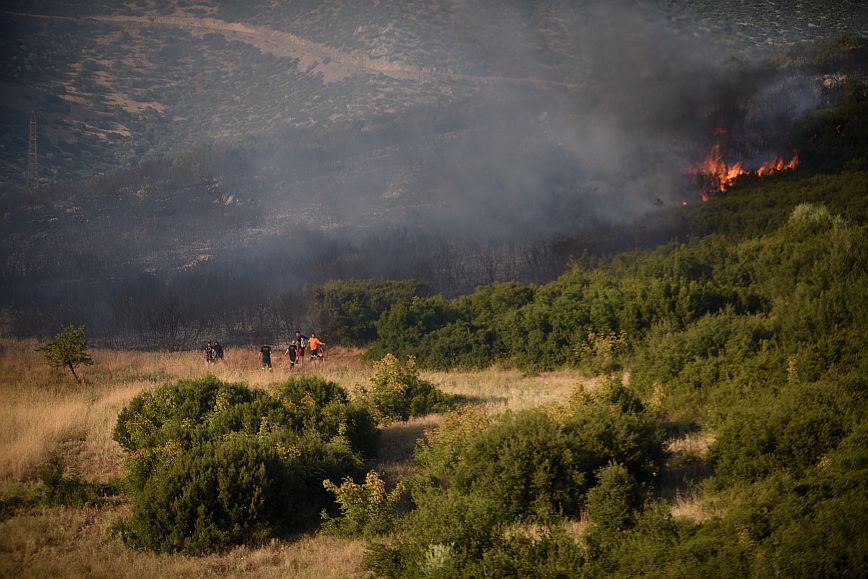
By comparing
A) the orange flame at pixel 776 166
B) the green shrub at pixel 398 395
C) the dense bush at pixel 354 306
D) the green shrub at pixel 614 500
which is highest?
the green shrub at pixel 614 500

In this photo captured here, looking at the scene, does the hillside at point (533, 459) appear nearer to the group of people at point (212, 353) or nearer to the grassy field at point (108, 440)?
the grassy field at point (108, 440)

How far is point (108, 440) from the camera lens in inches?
707

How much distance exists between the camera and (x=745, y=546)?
29.1 feet

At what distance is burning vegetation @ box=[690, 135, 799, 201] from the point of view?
5731 cm

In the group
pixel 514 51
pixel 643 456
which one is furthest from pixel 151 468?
pixel 514 51

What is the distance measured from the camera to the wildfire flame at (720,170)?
57312 mm

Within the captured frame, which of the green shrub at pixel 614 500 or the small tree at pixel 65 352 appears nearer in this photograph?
the green shrub at pixel 614 500

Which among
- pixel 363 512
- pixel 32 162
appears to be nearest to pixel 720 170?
pixel 363 512

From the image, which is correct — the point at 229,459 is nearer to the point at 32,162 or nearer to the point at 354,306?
the point at 354,306

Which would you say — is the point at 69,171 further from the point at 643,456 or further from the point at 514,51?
the point at 643,456

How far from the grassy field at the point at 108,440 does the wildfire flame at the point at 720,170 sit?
36.6 metres

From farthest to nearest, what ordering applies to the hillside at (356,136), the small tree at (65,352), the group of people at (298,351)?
the hillside at (356,136) < the group of people at (298,351) < the small tree at (65,352)

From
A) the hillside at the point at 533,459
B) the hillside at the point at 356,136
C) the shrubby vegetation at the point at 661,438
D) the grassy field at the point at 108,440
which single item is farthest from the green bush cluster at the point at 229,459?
the hillside at the point at 356,136

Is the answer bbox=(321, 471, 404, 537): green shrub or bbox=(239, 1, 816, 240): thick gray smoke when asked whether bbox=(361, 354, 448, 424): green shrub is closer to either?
bbox=(321, 471, 404, 537): green shrub
